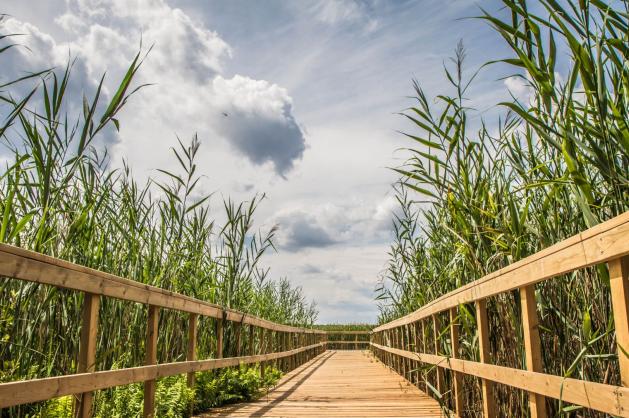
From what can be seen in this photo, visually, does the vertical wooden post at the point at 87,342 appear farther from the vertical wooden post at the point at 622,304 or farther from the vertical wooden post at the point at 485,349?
the vertical wooden post at the point at 622,304

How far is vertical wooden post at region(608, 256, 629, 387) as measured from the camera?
57.5 inches

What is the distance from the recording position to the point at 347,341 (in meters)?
27.1

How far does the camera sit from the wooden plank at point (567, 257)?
1.45m

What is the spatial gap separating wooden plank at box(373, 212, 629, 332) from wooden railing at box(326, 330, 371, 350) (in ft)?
80.2

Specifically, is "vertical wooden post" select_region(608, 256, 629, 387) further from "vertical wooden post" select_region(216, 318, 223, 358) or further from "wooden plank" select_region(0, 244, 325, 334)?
"vertical wooden post" select_region(216, 318, 223, 358)

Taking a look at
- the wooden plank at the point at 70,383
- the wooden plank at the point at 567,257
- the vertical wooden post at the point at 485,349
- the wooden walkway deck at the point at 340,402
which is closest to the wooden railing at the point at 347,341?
the wooden walkway deck at the point at 340,402

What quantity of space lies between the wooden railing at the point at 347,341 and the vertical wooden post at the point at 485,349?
23.8 meters

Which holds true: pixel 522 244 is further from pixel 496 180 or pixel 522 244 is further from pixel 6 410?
pixel 6 410

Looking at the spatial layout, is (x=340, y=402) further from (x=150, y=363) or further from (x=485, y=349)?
(x=485, y=349)

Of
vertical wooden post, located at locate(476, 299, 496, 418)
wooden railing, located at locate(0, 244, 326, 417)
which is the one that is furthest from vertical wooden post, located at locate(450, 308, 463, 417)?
wooden railing, located at locate(0, 244, 326, 417)

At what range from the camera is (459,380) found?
3730mm

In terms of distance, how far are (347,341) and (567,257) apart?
26113 millimetres

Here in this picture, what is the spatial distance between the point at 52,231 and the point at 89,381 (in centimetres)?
80

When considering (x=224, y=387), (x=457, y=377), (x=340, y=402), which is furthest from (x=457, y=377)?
(x=224, y=387)
